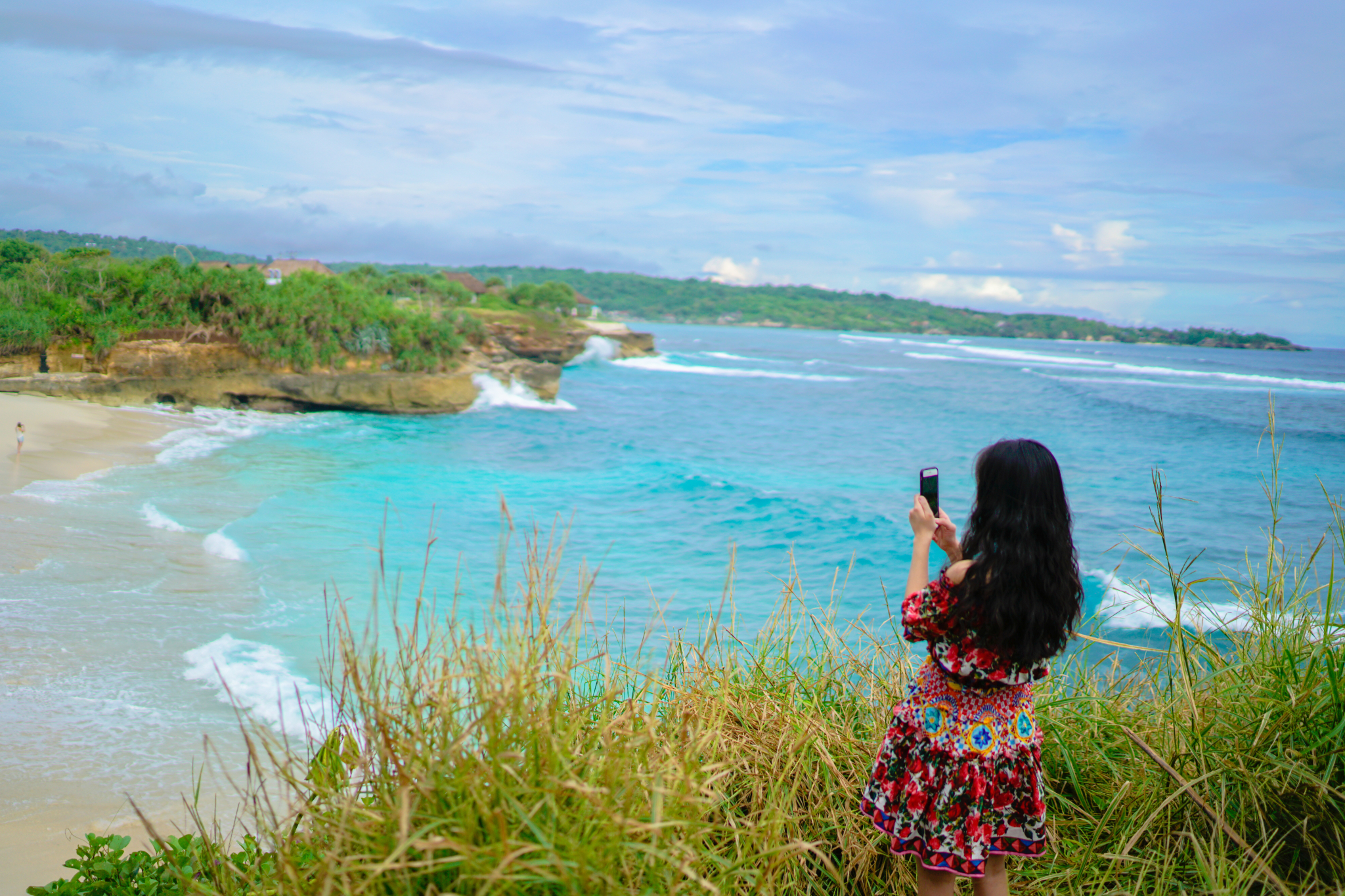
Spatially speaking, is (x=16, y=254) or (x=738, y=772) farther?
(x=16, y=254)

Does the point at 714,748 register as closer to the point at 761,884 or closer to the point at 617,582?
the point at 761,884

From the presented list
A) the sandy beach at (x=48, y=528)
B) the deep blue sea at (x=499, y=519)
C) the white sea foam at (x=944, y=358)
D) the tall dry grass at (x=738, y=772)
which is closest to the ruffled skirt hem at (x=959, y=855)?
the tall dry grass at (x=738, y=772)

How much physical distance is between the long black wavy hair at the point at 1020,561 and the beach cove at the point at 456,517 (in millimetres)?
1128

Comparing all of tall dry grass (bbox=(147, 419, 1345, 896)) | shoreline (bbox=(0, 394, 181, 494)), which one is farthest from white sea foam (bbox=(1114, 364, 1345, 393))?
shoreline (bbox=(0, 394, 181, 494))

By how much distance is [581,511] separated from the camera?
690 inches

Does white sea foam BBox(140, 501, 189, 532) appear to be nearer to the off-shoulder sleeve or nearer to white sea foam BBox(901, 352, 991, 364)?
the off-shoulder sleeve

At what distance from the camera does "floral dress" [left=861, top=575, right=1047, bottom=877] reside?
203 centimetres

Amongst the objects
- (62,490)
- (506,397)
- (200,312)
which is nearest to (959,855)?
(62,490)

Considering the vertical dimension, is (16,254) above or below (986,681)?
above

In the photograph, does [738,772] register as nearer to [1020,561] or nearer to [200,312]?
[1020,561]

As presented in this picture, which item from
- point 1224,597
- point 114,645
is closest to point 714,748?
point 114,645

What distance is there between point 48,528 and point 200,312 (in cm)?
1814

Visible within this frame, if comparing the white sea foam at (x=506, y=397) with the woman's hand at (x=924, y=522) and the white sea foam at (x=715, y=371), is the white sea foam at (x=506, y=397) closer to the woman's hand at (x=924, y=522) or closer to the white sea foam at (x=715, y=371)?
the white sea foam at (x=715, y=371)

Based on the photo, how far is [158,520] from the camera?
40.8ft
